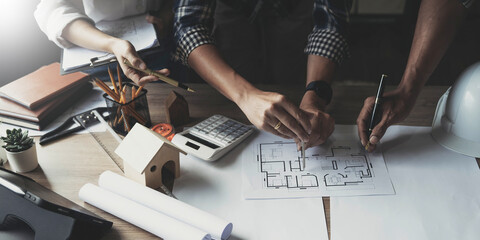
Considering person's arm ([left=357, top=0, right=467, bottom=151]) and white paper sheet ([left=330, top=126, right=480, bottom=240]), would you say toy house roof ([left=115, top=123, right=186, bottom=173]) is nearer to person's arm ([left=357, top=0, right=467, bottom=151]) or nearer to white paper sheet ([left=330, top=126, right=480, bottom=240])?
white paper sheet ([left=330, top=126, right=480, bottom=240])

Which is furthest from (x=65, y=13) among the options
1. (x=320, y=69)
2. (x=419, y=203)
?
(x=419, y=203)

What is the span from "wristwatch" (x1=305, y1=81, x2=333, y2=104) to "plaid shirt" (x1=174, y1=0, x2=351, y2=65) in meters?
0.12

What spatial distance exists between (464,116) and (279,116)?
1.45 ft

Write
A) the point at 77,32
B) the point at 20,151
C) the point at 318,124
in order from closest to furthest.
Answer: the point at 20,151 → the point at 318,124 → the point at 77,32

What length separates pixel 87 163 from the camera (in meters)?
0.92

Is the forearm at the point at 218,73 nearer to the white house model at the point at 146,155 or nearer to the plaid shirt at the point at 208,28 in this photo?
the plaid shirt at the point at 208,28

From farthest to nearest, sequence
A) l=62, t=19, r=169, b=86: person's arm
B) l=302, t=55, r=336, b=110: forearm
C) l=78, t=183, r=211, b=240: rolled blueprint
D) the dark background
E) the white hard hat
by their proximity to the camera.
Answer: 1. the dark background
2. l=302, t=55, r=336, b=110: forearm
3. l=62, t=19, r=169, b=86: person's arm
4. the white hard hat
5. l=78, t=183, r=211, b=240: rolled blueprint

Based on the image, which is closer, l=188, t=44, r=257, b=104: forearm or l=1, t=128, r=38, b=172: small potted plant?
l=1, t=128, r=38, b=172: small potted plant

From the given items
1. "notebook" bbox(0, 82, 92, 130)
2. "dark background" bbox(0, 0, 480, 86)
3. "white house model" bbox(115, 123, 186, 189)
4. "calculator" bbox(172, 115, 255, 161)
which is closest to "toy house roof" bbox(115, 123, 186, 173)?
"white house model" bbox(115, 123, 186, 189)

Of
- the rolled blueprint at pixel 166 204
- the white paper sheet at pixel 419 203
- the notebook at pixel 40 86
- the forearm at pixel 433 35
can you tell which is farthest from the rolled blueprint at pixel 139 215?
the forearm at pixel 433 35

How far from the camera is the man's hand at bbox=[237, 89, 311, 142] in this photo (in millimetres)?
912

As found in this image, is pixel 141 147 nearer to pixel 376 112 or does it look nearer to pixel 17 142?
pixel 17 142

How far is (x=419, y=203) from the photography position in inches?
31.4

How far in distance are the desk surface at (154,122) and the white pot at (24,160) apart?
2cm
